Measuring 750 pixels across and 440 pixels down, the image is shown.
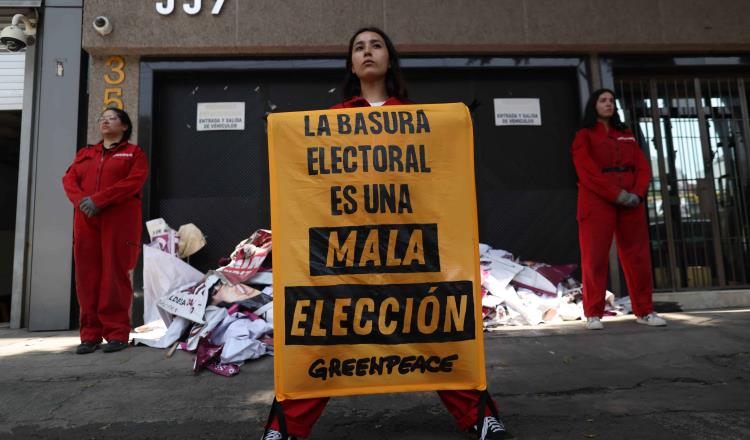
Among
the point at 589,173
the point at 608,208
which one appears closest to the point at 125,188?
the point at 589,173

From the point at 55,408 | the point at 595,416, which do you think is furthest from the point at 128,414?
the point at 595,416

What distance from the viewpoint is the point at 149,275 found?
4195mm

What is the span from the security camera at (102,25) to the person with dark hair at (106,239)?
163 centimetres

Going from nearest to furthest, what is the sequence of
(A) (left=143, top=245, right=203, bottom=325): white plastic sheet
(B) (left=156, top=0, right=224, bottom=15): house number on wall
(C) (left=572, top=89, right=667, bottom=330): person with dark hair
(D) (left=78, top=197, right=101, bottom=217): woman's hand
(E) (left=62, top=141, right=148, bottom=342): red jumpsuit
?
(D) (left=78, top=197, right=101, bottom=217): woman's hand → (E) (left=62, top=141, right=148, bottom=342): red jumpsuit → (C) (left=572, top=89, right=667, bottom=330): person with dark hair → (A) (left=143, top=245, right=203, bottom=325): white plastic sheet → (B) (left=156, top=0, right=224, bottom=15): house number on wall

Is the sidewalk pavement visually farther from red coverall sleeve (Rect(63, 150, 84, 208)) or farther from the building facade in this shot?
the building facade

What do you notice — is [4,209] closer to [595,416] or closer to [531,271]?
[531,271]

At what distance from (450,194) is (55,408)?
2.26m

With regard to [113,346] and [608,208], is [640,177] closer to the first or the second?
[608,208]

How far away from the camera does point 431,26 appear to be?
514cm

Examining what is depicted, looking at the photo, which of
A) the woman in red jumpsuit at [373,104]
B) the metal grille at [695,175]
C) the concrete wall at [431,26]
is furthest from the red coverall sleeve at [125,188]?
the metal grille at [695,175]

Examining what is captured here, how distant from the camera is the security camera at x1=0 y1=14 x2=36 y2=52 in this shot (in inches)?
191

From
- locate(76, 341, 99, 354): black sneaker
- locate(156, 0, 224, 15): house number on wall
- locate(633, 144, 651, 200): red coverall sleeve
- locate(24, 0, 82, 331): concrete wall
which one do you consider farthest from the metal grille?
locate(24, 0, 82, 331): concrete wall

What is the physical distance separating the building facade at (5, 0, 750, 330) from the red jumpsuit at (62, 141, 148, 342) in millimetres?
1298

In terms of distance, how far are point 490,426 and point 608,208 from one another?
2657mm
